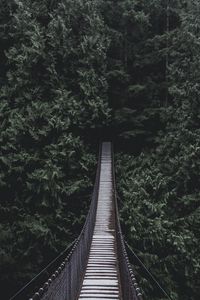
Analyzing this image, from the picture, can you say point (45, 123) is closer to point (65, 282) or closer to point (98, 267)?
point (98, 267)

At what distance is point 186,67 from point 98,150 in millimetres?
6459

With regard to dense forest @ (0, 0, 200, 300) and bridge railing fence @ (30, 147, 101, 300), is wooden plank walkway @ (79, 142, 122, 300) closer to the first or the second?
bridge railing fence @ (30, 147, 101, 300)

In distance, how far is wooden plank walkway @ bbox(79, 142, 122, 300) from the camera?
1023 centimetres

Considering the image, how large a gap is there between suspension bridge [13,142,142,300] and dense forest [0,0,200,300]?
7.89ft

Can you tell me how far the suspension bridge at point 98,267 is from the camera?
289 inches

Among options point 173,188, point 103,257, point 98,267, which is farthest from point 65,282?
point 173,188

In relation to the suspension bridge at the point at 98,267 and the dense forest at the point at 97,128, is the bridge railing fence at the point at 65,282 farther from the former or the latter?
the dense forest at the point at 97,128

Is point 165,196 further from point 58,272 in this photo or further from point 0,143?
point 58,272

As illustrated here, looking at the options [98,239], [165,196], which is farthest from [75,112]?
[98,239]

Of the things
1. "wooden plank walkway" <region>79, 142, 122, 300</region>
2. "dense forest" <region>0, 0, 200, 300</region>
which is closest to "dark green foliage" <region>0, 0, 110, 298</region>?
"dense forest" <region>0, 0, 200, 300</region>

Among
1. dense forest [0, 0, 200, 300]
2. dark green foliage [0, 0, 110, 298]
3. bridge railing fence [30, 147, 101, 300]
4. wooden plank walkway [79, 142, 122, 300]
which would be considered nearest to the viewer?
bridge railing fence [30, 147, 101, 300]

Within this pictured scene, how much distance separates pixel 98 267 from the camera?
12414 millimetres

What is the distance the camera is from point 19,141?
23.6 metres

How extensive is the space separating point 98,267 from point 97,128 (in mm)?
15432
